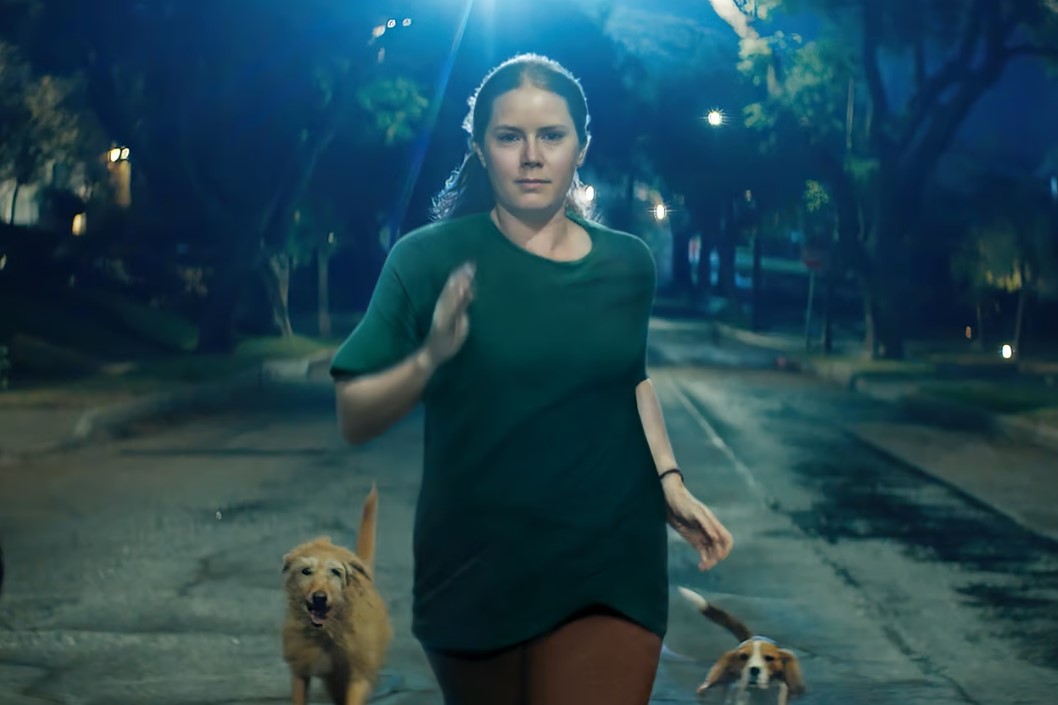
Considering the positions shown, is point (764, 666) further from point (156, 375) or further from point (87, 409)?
point (156, 375)

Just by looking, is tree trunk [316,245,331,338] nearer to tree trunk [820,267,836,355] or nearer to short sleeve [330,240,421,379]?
tree trunk [820,267,836,355]

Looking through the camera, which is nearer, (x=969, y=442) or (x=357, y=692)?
(x=357, y=692)

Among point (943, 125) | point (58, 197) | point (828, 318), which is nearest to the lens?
point (943, 125)

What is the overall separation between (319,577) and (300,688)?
0.71m

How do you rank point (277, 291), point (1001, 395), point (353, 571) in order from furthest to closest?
1. point (277, 291)
2. point (1001, 395)
3. point (353, 571)

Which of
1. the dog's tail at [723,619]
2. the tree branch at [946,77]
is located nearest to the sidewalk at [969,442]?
the tree branch at [946,77]

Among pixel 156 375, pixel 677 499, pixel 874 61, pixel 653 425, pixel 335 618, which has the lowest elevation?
pixel 156 375

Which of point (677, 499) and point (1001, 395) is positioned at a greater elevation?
point (677, 499)

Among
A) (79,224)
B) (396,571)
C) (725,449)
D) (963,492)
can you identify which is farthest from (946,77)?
(79,224)

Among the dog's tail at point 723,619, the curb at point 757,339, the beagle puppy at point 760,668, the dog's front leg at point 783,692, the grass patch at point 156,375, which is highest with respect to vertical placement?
the dog's tail at point 723,619

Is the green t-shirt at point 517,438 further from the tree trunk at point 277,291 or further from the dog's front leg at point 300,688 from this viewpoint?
the tree trunk at point 277,291

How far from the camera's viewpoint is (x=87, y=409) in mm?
19594

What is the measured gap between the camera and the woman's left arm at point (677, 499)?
3076 mm

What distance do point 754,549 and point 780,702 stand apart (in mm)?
5020
